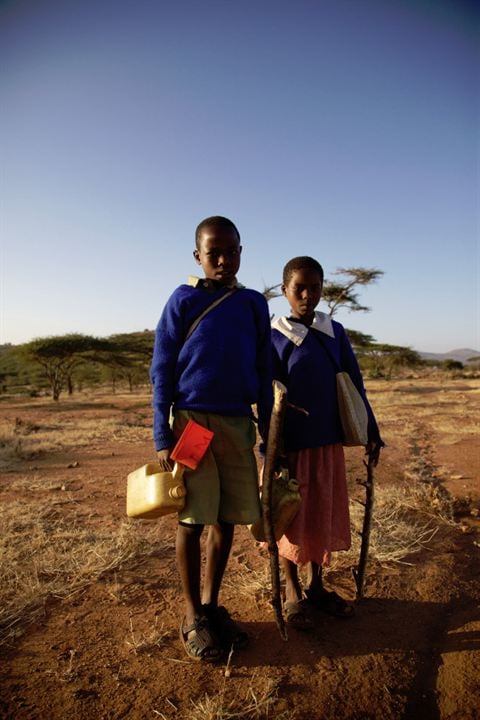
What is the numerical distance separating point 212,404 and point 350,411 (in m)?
0.74

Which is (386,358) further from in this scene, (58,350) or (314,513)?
(314,513)

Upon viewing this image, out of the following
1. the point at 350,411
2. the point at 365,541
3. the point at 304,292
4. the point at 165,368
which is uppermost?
the point at 304,292

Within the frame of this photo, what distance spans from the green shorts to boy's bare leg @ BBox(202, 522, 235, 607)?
0.09 metres

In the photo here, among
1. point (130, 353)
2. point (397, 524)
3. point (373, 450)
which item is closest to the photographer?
point (373, 450)

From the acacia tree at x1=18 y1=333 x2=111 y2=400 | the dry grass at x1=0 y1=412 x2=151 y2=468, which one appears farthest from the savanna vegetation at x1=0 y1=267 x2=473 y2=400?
the dry grass at x1=0 y1=412 x2=151 y2=468

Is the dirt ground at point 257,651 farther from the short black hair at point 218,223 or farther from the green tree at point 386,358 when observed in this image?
the green tree at point 386,358

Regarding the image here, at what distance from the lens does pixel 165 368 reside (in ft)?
5.94

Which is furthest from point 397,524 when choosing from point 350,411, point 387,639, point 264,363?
point 264,363

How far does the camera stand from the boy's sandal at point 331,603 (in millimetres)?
2074

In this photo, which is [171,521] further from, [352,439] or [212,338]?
[212,338]

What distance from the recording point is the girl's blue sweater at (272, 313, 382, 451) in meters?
2.08

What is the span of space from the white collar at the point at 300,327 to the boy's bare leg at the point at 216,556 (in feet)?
3.12

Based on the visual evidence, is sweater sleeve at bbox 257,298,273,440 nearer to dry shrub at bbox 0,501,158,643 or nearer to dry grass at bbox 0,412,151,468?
dry shrub at bbox 0,501,158,643

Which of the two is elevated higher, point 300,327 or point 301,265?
point 301,265
